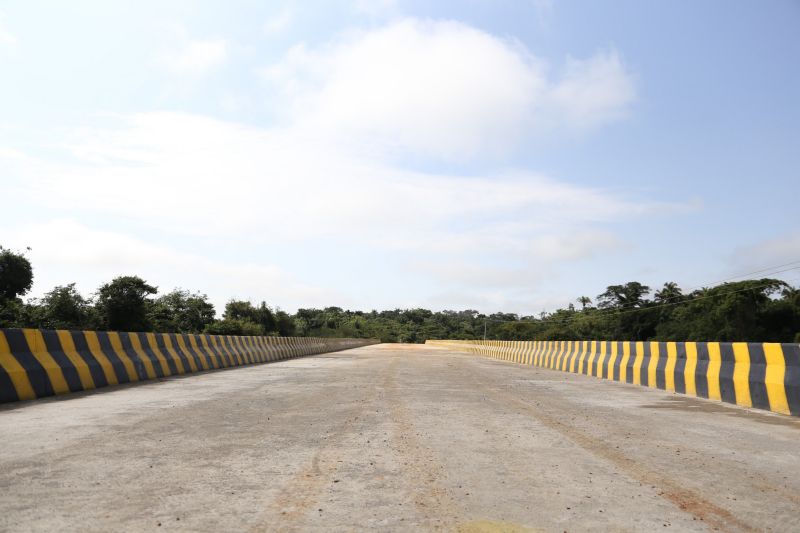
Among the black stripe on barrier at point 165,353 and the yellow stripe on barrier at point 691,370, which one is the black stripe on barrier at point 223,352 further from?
the yellow stripe on barrier at point 691,370

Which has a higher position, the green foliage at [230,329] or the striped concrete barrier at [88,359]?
the green foliage at [230,329]

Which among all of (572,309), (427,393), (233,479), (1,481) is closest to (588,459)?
(233,479)

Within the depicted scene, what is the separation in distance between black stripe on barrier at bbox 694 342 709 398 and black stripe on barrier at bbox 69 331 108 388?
35.5 ft

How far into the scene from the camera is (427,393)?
429 inches

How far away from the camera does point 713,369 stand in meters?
11.2

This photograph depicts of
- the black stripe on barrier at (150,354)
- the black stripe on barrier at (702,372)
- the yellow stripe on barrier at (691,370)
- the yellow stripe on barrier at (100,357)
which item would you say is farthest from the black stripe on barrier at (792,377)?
the black stripe on barrier at (150,354)

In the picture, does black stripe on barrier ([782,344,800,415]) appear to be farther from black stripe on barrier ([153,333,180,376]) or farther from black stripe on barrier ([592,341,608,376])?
black stripe on barrier ([153,333,180,376])

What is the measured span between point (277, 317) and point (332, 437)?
234 feet

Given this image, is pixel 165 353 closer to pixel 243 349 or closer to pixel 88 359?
pixel 88 359

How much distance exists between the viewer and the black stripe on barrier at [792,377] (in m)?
8.75

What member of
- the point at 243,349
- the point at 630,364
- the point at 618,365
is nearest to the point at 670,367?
the point at 630,364

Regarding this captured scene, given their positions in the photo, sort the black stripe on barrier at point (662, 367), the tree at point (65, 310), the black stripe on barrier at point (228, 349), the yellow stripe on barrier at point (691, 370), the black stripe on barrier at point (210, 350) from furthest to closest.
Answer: the tree at point (65, 310) < the black stripe on barrier at point (228, 349) < the black stripe on barrier at point (210, 350) < the black stripe on barrier at point (662, 367) < the yellow stripe on barrier at point (691, 370)

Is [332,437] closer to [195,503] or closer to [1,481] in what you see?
[195,503]

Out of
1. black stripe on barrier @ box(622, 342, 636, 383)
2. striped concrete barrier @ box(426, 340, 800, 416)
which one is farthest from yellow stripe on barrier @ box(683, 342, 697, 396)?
black stripe on barrier @ box(622, 342, 636, 383)
